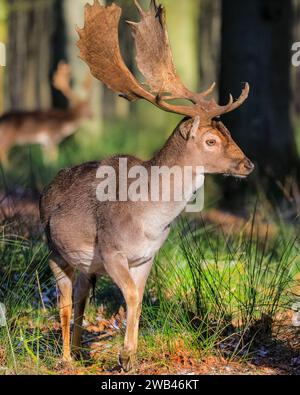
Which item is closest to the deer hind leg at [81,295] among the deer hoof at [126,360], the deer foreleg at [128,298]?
the deer foreleg at [128,298]

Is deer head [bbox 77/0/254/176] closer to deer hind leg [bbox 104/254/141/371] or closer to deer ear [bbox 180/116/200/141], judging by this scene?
deer ear [bbox 180/116/200/141]

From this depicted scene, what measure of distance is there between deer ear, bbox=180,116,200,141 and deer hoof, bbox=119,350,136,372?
1321 mm

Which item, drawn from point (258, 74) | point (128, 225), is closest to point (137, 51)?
point (128, 225)

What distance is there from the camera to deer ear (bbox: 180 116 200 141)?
6.26 m

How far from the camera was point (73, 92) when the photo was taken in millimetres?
19406

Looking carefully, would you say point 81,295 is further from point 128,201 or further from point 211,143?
point 211,143

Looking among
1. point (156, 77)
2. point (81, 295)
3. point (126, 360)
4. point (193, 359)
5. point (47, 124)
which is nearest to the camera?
point (126, 360)

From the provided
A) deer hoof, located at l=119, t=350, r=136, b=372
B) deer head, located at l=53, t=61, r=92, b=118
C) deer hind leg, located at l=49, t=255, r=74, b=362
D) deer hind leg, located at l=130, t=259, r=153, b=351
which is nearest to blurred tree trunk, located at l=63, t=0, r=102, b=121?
deer head, located at l=53, t=61, r=92, b=118

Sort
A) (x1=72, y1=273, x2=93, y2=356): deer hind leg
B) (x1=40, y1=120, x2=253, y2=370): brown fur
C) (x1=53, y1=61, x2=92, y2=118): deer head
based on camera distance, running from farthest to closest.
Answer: (x1=53, y1=61, x2=92, y2=118): deer head, (x1=72, y1=273, x2=93, y2=356): deer hind leg, (x1=40, y1=120, x2=253, y2=370): brown fur

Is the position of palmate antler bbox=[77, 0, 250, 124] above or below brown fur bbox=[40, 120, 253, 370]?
above

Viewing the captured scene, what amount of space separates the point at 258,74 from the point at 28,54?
1843cm

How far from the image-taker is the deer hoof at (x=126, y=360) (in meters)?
6.10

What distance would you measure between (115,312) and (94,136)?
13208 mm

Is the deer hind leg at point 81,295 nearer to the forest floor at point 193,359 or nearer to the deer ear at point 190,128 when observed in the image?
the forest floor at point 193,359
